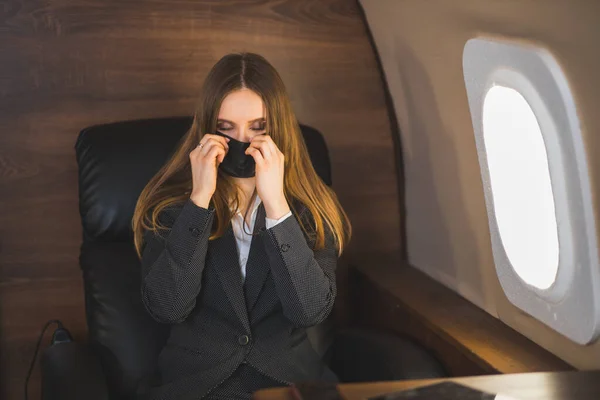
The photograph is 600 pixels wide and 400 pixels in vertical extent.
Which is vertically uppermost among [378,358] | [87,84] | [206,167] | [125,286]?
[87,84]

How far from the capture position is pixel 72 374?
1.77 m

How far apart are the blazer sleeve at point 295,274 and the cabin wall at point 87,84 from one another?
2.48 feet

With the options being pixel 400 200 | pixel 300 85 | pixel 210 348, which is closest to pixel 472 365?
pixel 210 348

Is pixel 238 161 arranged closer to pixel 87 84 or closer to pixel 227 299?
pixel 227 299

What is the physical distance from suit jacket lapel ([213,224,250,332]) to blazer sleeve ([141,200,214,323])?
58 mm

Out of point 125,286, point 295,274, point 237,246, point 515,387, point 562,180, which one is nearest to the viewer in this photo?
point 515,387

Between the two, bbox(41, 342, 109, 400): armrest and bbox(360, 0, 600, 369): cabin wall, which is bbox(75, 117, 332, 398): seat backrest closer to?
bbox(41, 342, 109, 400): armrest

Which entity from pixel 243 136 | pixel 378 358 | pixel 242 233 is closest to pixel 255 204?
pixel 242 233

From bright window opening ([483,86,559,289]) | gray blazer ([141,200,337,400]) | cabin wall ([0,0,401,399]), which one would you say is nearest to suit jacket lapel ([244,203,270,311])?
gray blazer ([141,200,337,400])

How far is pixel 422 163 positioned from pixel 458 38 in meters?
0.55

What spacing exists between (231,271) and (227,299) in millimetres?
60

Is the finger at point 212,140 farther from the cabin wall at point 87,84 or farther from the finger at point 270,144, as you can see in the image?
the cabin wall at point 87,84

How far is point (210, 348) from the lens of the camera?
1810mm

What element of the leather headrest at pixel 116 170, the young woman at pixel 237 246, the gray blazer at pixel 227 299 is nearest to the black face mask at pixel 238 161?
the young woman at pixel 237 246
